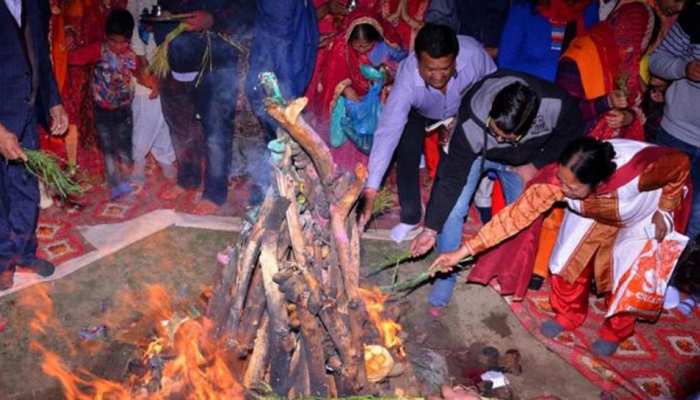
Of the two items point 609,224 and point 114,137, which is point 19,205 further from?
point 609,224

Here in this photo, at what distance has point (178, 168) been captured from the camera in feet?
22.3

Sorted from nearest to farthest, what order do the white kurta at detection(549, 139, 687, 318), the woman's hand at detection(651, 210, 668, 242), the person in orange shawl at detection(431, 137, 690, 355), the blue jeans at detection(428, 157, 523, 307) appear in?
the person in orange shawl at detection(431, 137, 690, 355), the white kurta at detection(549, 139, 687, 318), the woman's hand at detection(651, 210, 668, 242), the blue jeans at detection(428, 157, 523, 307)

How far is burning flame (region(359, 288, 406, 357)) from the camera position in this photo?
393 centimetres

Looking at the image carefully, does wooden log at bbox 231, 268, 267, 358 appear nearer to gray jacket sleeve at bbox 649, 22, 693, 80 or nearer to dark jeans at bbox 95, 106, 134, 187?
dark jeans at bbox 95, 106, 134, 187

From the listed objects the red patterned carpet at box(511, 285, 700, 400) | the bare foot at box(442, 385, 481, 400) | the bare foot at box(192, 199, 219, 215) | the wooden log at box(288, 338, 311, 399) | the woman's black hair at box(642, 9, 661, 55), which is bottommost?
the red patterned carpet at box(511, 285, 700, 400)

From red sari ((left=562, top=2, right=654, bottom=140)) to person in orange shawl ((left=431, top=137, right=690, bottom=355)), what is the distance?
1326 millimetres

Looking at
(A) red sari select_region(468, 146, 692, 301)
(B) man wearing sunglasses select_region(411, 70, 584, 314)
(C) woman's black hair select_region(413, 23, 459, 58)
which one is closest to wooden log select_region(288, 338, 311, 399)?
(B) man wearing sunglasses select_region(411, 70, 584, 314)

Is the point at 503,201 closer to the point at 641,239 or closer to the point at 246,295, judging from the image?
the point at 641,239

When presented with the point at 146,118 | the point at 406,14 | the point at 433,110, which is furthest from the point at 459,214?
the point at 146,118

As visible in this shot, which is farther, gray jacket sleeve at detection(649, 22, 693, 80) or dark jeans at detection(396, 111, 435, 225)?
dark jeans at detection(396, 111, 435, 225)

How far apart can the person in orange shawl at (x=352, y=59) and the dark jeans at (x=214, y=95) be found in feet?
3.03

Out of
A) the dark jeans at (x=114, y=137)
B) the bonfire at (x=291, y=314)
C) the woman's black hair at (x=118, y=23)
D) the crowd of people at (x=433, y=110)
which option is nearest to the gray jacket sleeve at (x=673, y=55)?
the crowd of people at (x=433, y=110)

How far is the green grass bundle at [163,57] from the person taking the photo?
19.3ft

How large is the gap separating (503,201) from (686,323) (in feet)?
6.64
